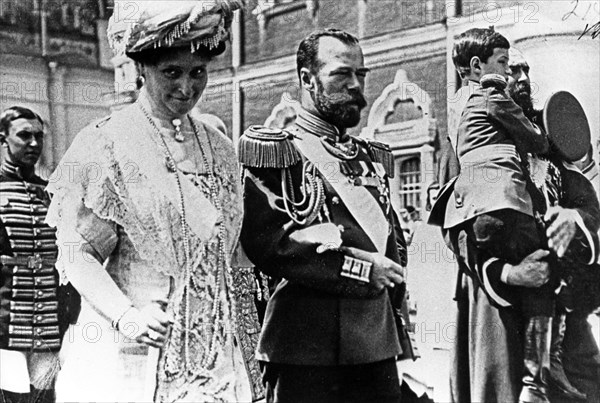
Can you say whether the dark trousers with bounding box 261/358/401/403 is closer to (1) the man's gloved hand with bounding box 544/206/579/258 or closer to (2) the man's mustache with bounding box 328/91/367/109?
(1) the man's gloved hand with bounding box 544/206/579/258

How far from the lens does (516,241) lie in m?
3.60

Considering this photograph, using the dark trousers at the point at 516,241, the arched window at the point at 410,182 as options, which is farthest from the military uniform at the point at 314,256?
the dark trousers at the point at 516,241

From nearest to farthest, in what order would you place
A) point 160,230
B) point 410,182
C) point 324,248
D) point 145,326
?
point 145,326 → point 160,230 → point 324,248 → point 410,182

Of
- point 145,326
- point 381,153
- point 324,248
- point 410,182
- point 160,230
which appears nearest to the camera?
point 145,326

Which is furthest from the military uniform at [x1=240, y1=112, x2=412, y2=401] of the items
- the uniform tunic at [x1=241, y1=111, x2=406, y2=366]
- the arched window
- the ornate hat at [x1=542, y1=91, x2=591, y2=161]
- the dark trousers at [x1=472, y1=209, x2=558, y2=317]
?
the ornate hat at [x1=542, y1=91, x2=591, y2=161]

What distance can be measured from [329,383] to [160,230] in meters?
0.82

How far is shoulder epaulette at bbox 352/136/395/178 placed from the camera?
3.55 meters

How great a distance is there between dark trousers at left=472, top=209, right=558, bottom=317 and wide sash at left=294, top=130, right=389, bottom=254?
449 millimetres

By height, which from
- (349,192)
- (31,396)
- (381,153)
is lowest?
(31,396)

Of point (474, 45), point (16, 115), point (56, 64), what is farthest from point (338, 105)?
point (16, 115)

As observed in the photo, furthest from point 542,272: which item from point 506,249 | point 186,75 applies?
point 186,75

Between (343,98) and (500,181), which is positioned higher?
(343,98)

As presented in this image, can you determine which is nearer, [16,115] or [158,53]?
[158,53]

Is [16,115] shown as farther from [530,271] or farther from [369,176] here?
[530,271]
